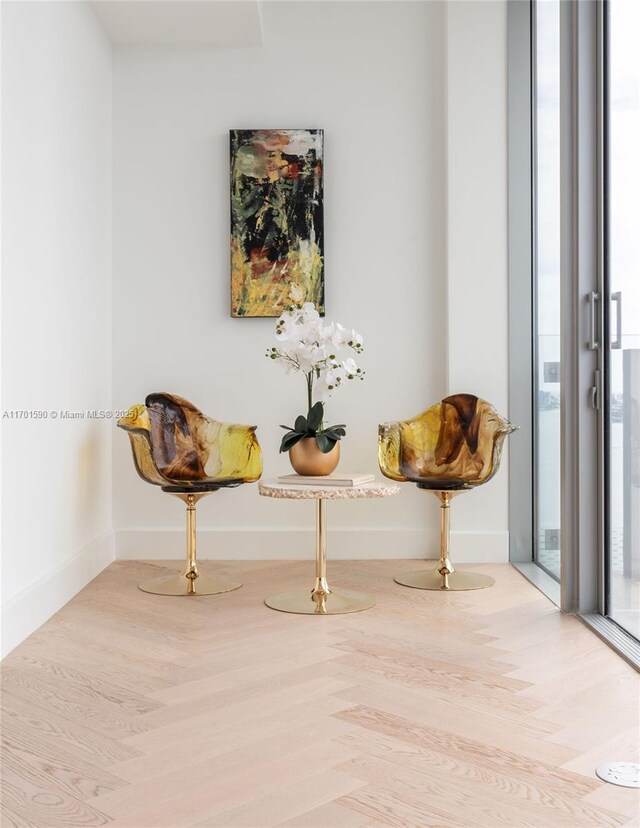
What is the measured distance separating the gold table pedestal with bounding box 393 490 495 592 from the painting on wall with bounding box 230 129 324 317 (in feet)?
4.50

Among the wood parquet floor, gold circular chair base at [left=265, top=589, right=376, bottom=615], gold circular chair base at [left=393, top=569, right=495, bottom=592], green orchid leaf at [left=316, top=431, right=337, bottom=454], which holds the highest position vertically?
green orchid leaf at [left=316, top=431, right=337, bottom=454]

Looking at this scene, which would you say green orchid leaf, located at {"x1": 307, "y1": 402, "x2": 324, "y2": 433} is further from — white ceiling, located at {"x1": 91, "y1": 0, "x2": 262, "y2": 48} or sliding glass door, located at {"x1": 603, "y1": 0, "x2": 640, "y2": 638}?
white ceiling, located at {"x1": 91, "y1": 0, "x2": 262, "y2": 48}

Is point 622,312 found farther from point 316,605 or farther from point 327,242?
point 327,242

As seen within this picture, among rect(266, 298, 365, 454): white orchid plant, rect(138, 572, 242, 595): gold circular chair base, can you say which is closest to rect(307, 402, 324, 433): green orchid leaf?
rect(266, 298, 365, 454): white orchid plant

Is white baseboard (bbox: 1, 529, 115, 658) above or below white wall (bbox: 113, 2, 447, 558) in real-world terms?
below

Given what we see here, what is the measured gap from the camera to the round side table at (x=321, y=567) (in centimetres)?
316

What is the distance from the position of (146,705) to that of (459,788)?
94 centimetres

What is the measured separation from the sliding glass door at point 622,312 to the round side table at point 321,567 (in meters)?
0.88

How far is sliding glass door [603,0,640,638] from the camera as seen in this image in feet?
9.07

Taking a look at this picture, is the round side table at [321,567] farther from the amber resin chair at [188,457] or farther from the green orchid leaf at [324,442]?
the amber resin chair at [188,457]

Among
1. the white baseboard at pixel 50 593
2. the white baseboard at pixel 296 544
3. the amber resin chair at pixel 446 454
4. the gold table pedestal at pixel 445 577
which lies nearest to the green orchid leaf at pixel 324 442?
the amber resin chair at pixel 446 454

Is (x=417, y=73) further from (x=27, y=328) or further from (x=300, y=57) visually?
(x=27, y=328)

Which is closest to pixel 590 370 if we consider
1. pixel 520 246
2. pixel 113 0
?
pixel 520 246

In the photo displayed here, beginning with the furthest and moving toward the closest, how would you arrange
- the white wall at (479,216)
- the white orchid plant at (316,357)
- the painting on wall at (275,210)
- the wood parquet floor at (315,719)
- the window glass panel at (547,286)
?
the painting on wall at (275,210)
the white wall at (479,216)
the window glass panel at (547,286)
the white orchid plant at (316,357)
the wood parquet floor at (315,719)
